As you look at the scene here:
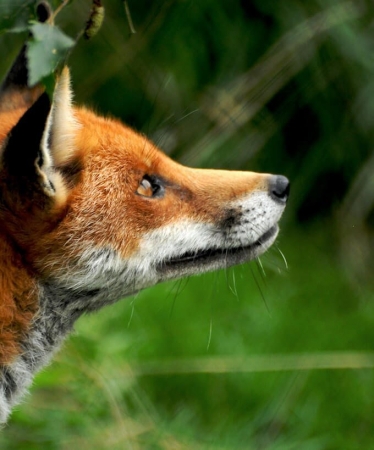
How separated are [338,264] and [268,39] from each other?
78.8 inches

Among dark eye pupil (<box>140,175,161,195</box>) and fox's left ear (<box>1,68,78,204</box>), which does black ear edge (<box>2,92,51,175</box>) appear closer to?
fox's left ear (<box>1,68,78,204</box>)

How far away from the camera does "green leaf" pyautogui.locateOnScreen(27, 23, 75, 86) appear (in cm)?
239

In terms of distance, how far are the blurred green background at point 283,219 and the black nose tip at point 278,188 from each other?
1.57m

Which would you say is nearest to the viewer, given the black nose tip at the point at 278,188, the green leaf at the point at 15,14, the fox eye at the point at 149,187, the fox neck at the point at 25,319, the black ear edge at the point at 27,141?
the green leaf at the point at 15,14

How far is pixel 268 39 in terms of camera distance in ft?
19.2

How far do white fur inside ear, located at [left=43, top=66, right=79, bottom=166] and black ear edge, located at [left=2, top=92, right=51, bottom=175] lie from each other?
0.09m

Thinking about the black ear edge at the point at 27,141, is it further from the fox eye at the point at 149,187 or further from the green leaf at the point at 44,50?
the fox eye at the point at 149,187

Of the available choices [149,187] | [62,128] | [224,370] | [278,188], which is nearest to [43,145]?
[62,128]

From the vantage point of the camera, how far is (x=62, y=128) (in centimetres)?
342

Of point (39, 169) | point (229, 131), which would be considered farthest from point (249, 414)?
point (39, 169)

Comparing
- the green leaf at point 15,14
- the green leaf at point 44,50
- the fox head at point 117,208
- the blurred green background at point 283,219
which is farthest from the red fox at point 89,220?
the blurred green background at point 283,219

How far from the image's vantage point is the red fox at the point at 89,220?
11.0 feet

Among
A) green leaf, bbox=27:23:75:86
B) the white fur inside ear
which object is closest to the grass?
the white fur inside ear

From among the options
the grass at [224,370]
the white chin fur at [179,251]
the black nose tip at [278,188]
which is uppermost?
the black nose tip at [278,188]
